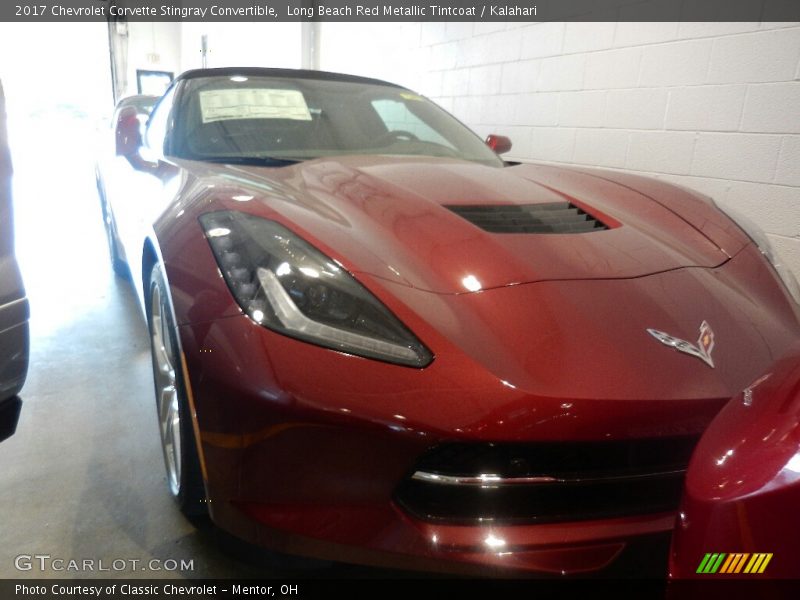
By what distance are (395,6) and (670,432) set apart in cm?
504

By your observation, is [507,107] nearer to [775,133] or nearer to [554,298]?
[775,133]

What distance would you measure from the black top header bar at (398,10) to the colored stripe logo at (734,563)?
2.49 metres

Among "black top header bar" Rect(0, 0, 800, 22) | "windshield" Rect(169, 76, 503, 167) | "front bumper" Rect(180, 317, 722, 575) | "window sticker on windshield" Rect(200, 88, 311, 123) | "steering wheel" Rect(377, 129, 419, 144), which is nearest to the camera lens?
"front bumper" Rect(180, 317, 722, 575)

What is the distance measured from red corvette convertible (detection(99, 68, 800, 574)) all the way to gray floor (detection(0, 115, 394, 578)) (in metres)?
0.14

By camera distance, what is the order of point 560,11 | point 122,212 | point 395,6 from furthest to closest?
point 395,6, point 560,11, point 122,212

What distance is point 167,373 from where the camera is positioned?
4.90 ft

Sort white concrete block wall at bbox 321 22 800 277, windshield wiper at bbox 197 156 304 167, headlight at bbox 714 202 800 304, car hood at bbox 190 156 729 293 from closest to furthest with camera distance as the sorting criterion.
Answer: car hood at bbox 190 156 729 293, headlight at bbox 714 202 800 304, windshield wiper at bbox 197 156 304 167, white concrete block wall at bbox 321 22 800 277

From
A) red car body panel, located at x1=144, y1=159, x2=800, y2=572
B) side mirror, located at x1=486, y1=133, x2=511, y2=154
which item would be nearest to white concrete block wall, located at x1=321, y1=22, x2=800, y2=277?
side mirror, located at x1=486, y1=133, x2=511, y2=154

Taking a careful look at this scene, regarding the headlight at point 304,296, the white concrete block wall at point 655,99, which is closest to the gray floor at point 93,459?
the headlight at point 304,296

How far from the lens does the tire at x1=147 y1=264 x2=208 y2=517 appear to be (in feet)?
3.63

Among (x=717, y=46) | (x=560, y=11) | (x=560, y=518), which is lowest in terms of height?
(x=560, y=518)

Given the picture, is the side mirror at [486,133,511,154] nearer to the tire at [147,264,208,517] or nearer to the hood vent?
the hood vent

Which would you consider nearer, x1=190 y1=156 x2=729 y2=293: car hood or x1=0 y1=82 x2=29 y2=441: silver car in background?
x1=190 y1=156 x2=729 y2=293: car hood

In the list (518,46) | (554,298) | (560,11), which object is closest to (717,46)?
(560,11)
